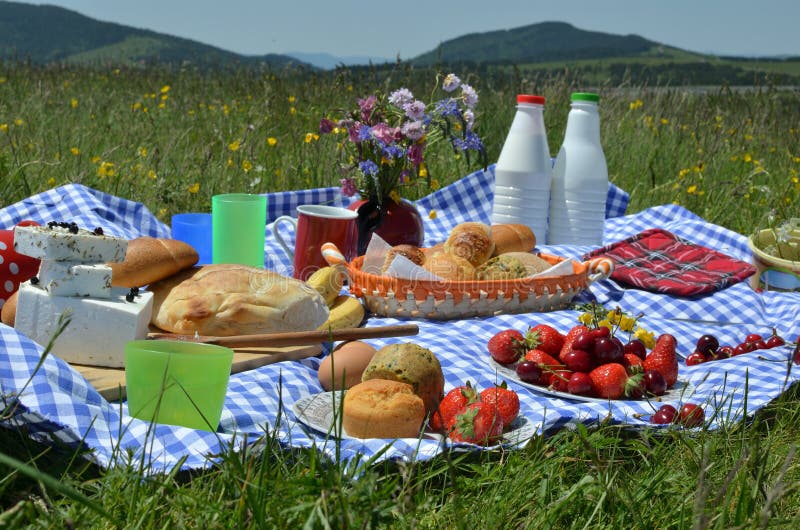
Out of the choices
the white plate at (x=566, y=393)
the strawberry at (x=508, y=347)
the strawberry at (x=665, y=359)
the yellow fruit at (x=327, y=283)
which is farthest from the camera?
the yellow fruit at (x=327, y=283)

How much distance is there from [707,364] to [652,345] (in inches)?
6.4

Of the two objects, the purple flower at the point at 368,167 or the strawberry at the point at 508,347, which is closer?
the strawberry at the point at 508,347

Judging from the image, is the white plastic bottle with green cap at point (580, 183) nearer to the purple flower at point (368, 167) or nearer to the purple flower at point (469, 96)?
the purple flower at point (469, 96)

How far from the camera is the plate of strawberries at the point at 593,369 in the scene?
185cm

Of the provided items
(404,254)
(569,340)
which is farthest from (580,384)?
(404,254)

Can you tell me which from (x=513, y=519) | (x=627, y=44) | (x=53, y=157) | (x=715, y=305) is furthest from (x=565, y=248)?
(x=627, y=44)

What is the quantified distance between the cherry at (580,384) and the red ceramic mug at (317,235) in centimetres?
105

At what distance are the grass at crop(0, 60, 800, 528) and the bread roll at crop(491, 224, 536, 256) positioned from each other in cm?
110

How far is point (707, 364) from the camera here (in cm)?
216

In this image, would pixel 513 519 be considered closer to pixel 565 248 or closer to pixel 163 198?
pixel 565 248

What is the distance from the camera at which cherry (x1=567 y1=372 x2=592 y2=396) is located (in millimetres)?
1845

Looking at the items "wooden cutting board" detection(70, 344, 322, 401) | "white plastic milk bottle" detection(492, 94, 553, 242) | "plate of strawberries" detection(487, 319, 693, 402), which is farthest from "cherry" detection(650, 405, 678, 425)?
"white plastic milk bottle" detection(492, 94, 553, 242)

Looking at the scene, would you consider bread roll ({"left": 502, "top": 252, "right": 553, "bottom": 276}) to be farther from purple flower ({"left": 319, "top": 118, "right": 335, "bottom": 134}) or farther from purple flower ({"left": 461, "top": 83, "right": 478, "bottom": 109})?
purple flower ({"left": 319, "top": 118, "right": 335, "bottom": 134})

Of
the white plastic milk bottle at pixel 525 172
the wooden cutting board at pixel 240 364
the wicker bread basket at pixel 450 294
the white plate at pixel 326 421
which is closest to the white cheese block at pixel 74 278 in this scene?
the wooden cutting board at pixel 240 364
